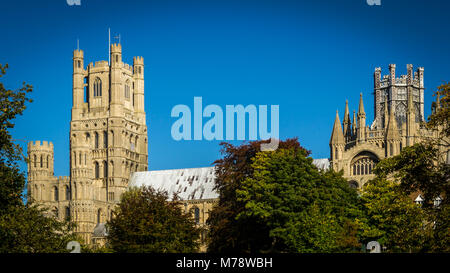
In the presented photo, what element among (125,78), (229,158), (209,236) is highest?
(125,78)

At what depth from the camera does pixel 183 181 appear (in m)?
117

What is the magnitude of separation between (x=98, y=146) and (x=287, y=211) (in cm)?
6712

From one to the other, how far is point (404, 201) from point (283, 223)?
1913 centimetres

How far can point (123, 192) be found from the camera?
381 feet

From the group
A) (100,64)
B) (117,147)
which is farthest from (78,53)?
(117,147)

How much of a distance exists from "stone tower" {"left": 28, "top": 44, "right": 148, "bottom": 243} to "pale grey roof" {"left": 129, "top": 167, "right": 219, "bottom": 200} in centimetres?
279

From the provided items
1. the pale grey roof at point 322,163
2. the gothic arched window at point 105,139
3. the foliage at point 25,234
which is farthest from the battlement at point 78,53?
the foliage at point 25,234

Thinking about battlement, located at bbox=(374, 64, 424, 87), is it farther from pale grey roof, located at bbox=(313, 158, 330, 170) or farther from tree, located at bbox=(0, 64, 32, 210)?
tree, located at bbox=(0, 64, 32, 210)

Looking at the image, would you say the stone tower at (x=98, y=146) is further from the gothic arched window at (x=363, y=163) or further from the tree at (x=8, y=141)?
the tree at (x=8, y=141)

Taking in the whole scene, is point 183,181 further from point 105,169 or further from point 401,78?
point 401,78
